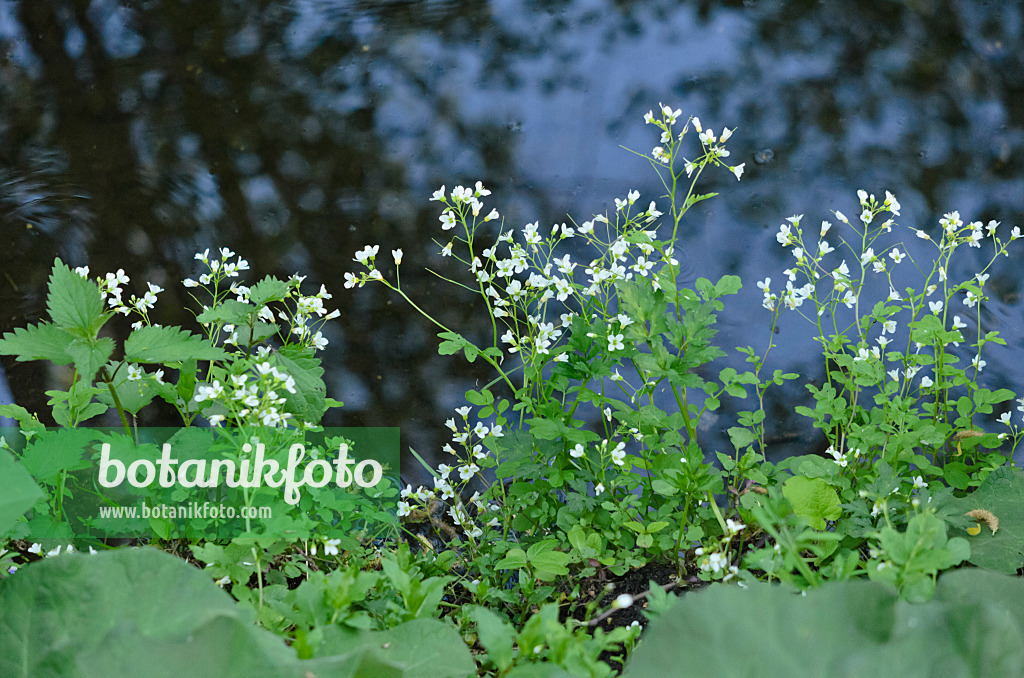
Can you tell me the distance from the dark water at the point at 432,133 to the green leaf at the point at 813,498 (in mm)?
984

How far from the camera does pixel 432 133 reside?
283 centimetres

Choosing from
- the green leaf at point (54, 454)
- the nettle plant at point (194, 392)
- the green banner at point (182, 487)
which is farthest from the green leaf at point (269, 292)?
the green leaf at point (54, 454)

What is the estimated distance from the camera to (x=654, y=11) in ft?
9.51

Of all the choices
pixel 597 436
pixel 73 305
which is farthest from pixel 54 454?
pixel 597 436

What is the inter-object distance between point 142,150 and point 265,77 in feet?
1.79

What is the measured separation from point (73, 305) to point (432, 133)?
173 cm

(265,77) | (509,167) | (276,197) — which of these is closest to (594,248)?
(509,167)

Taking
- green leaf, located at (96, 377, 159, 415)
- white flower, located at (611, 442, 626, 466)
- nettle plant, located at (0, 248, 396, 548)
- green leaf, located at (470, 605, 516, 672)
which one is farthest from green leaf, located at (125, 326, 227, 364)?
white flower, located at (611, 442, 626, 466)

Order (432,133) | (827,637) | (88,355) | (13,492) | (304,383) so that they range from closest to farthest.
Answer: (827,637) → (13,492) → (88,355) → (304,383) → (432,133)

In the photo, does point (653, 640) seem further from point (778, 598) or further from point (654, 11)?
point (654, 11)

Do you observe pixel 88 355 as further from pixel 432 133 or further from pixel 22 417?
pixel 432 133

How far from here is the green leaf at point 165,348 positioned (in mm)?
1336

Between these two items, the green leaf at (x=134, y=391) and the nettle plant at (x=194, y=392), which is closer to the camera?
the nettle plant at (x=194, y=392)

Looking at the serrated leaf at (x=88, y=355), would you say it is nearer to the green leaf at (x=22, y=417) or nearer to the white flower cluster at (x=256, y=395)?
the white flower cluster at (x=256, y=395)
